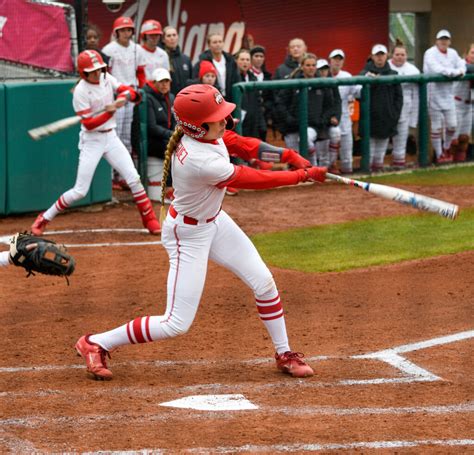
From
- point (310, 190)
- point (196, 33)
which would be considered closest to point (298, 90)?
point (310, 190)

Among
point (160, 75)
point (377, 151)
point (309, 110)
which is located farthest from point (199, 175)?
point (377, 151)

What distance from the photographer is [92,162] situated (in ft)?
33.7

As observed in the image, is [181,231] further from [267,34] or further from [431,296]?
[267,34]

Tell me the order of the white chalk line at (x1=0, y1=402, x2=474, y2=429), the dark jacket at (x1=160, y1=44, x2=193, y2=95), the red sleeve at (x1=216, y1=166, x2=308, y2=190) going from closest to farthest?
the white chalk line at (x1=0, y1=402, x2=474, y2=429) < the red sleeve at (x1=216, y1=166, x2=308, y2=190) < the dark jacket at (x1=160, y1=44, x2=193, y2=95)

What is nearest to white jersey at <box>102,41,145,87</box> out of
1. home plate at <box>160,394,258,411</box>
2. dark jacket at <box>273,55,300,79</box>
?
dark jacket at <box>273,55,300,79</box>

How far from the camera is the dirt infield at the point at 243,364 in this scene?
5.00 m

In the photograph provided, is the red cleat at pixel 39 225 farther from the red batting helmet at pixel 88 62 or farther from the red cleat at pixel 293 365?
the red cleat at pixel 293 365

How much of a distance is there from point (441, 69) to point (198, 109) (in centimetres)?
927

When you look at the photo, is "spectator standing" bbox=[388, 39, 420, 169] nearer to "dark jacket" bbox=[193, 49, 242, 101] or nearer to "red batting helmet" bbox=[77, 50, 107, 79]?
"dark jacket" bbox=[193, 49, 242, 101]

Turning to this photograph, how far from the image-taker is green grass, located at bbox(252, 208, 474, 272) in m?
9.16

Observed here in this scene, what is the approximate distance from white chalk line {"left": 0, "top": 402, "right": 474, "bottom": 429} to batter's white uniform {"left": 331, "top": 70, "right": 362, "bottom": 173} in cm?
833

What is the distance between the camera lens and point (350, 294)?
798 cm

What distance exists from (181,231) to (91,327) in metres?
1.68

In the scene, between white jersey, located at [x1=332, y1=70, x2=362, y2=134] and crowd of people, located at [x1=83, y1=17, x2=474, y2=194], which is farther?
white jersey, located at [x1=332, y1=70, x2=362, y2=134]
